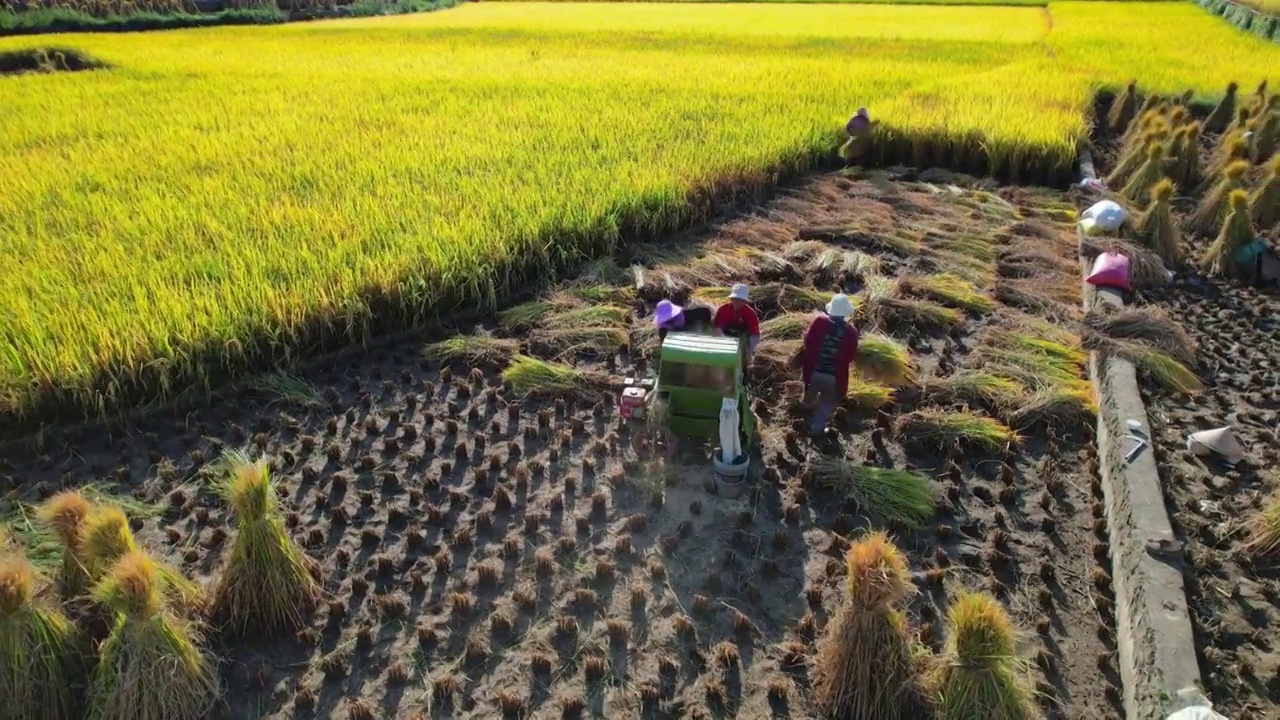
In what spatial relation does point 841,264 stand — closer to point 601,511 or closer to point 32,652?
point 601,511

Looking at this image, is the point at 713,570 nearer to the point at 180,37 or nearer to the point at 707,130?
the point at 707,130

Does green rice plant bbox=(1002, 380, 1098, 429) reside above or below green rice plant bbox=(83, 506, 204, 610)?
below

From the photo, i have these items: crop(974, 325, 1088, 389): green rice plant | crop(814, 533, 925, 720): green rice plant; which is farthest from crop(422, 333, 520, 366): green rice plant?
crop(974, 325, 1088, 389): green rice plant

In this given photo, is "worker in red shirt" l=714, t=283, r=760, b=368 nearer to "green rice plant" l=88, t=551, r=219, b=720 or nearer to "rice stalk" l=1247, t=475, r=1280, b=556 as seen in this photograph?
"rice stalk" l=1247, t=475, r=1280, b=556

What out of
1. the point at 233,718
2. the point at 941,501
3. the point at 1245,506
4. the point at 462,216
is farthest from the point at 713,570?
the point at 462,216

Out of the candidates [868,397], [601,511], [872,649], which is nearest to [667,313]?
[601,511]

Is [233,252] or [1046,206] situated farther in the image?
[1046,206]

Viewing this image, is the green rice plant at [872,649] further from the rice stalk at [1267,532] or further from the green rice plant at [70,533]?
the green rice plant at [70,533]
